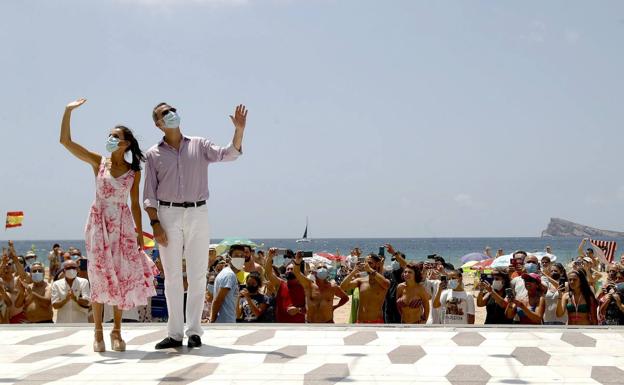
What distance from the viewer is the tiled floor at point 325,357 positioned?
4.75 meters

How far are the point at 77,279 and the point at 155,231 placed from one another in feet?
19.1

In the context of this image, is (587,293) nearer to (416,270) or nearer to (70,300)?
(416,270)

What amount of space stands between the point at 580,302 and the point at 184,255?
565cm

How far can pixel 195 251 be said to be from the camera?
596 cm

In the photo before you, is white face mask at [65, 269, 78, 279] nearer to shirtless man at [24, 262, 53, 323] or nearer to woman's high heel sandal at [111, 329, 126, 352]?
shirtless man at [24, 262, 53, 323]

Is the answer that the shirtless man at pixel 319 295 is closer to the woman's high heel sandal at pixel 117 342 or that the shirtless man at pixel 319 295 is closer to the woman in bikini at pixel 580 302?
the woman in bikini at pixel 580 302

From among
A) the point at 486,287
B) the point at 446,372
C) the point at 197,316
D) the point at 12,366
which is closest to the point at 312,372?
the point at 446,372

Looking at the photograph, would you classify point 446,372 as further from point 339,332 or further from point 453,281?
point 453,281

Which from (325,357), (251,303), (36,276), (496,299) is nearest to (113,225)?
(325,357)

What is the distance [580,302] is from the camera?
966cm

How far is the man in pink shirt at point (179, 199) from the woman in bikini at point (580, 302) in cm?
549

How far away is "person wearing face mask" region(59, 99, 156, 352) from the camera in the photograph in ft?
19.1

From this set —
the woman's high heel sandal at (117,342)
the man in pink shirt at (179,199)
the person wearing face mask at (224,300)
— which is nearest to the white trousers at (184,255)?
the man in pink shirt at (179,199)

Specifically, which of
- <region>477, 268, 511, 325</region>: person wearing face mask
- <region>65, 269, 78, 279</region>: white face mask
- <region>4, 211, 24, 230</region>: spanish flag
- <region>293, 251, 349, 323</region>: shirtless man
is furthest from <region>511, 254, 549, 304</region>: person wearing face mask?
<region>4, 211, 24, 230</region>: spanish flag
